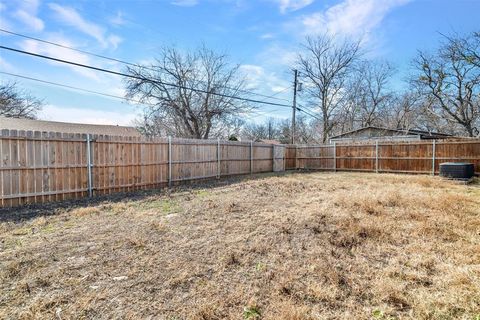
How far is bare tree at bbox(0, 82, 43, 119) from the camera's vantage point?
63.6ft

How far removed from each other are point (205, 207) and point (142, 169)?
11.7 ft

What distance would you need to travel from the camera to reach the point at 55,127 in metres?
14.8

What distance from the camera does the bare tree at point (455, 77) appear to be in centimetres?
1445

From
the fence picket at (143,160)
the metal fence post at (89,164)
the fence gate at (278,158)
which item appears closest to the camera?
the fence picket at (143,160)

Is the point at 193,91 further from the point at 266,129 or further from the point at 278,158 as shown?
the point at 266,129

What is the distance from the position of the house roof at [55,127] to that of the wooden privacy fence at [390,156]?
494 inches

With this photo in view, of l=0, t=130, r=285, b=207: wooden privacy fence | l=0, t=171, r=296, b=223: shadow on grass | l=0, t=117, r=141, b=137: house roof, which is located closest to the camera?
l=0, t=171, r=296, b=223: shadow on grass

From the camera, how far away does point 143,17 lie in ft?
29.2

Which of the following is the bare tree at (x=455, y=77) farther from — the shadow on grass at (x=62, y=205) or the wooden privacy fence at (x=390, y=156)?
the shadow on grass at (x=62, y=205)

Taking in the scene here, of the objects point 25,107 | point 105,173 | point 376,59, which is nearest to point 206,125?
point 105,173

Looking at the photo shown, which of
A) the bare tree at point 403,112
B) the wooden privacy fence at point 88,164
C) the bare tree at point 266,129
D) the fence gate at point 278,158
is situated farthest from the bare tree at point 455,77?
the bare tree at point 266,129

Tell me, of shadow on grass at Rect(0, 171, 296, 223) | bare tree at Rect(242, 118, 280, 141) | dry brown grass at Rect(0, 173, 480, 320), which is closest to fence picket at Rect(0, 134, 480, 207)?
shadow on grass at Rect(0, 171, 296, 223)

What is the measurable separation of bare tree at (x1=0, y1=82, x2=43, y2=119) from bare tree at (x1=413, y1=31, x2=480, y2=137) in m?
29.5

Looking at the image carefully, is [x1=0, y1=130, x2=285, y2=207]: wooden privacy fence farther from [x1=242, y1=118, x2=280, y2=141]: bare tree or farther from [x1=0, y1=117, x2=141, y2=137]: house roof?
[x1=242, y1=118, x2=280, y2=141]: bare tree
